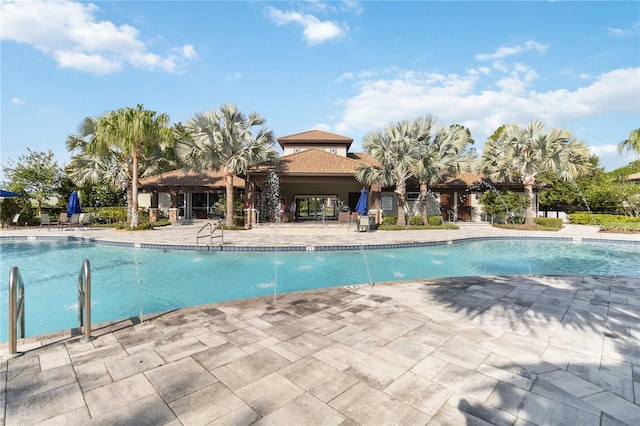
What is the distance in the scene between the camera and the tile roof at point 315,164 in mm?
20734

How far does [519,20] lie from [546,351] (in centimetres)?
1517

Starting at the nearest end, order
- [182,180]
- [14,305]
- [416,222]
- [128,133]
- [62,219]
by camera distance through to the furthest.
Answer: [14,305], [128,133], [62,219], [416,222], [182,180]

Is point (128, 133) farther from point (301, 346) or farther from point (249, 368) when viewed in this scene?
point (249, 368)

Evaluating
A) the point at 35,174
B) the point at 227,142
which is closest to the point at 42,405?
the point at 227,142

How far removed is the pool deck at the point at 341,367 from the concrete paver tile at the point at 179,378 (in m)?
0.02

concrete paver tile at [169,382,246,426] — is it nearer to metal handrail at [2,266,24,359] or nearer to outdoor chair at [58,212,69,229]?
metal handrail at [2,266,24,359]

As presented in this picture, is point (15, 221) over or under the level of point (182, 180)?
under

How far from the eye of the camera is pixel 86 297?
3.78m

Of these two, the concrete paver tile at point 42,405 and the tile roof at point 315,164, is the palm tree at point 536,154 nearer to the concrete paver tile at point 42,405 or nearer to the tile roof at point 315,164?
the tile roof at point 315,164

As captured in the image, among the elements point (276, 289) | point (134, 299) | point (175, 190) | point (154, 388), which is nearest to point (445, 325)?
point (154, 388)

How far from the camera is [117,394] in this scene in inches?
107

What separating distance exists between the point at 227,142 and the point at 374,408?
18.5m

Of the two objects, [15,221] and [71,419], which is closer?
[71,419]

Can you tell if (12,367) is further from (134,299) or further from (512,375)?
(512,375)
